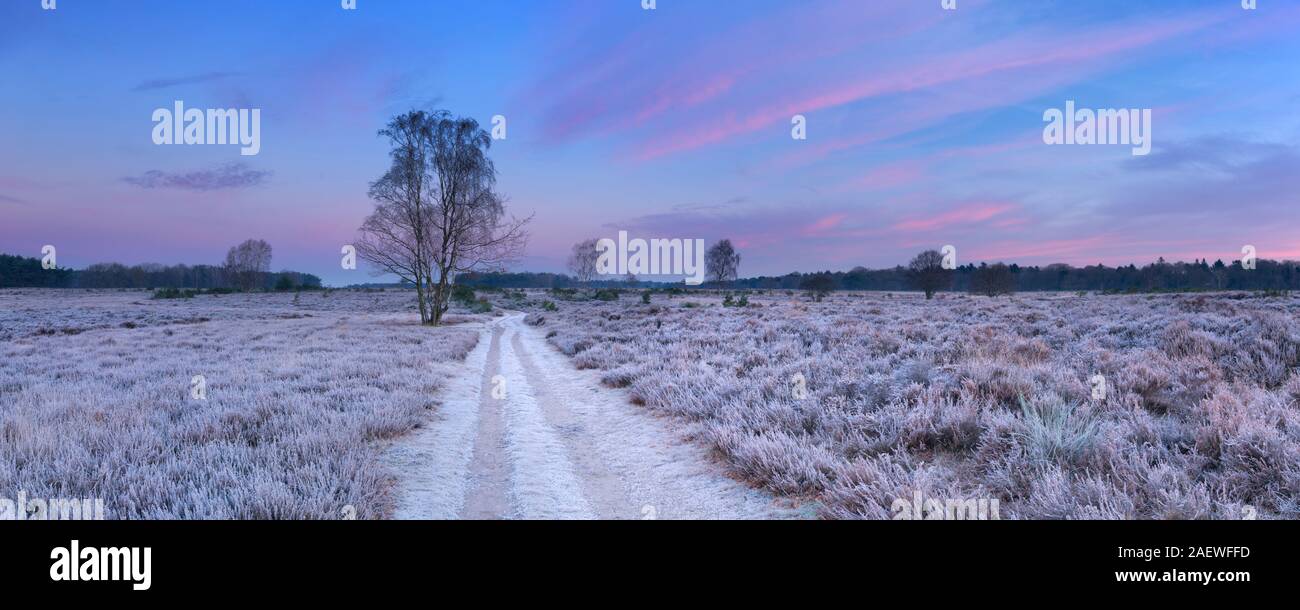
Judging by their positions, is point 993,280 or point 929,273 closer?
point 993,280

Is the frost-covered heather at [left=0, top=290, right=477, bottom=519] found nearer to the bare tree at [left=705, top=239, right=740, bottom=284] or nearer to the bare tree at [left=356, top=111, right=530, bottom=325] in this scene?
the bare tree at [left=356, top=111, right=530, bottom=325]

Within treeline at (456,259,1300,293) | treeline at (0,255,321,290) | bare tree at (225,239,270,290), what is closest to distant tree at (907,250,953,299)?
treeline at (456,259,1300,293)

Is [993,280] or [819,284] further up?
[993,280]

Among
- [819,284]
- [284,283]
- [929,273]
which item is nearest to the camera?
[929,273]

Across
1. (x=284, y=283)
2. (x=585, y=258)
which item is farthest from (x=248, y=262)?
(x=585, y=258)

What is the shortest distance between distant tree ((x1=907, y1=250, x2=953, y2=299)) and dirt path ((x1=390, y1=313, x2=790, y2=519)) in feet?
203

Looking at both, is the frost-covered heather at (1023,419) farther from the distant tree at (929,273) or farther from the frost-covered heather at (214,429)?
the distant tree at (929,273)

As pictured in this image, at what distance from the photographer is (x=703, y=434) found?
718cm

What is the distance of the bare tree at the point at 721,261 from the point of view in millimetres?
101062

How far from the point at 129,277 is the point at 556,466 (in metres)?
159

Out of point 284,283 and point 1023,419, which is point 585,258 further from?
point 1023,419

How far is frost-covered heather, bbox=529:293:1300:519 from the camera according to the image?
14.2 feet

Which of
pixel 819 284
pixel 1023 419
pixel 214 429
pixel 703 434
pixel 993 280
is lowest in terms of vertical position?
pixel 703 434

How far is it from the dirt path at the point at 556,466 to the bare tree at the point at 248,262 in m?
82.3
